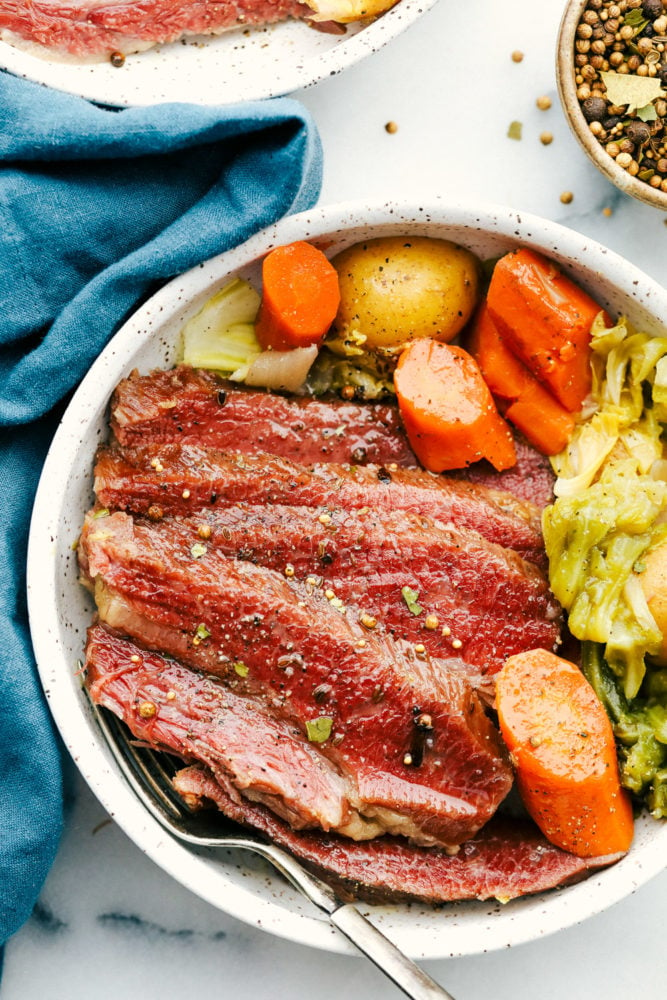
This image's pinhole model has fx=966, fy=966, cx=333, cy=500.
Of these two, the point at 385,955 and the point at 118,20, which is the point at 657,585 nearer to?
the point at 385,955

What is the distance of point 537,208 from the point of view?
331cm

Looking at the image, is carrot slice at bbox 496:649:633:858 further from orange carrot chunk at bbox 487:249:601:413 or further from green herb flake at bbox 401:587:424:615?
orange carrot chunk at bbox 487:249:601:413

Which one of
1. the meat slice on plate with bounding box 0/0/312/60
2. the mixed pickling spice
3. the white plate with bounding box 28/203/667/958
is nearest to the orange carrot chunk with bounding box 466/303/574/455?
the white plate with bounding box 28/203/667/958

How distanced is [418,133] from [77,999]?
3146mm

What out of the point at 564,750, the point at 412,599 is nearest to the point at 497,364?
the point at 412,599

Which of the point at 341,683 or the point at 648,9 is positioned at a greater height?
the point at 648,9

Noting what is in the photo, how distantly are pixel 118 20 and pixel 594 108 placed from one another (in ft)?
5.23

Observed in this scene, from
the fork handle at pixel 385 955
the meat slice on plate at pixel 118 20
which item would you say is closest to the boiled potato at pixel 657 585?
the fork handle at pixel 385 955

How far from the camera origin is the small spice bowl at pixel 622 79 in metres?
3.08

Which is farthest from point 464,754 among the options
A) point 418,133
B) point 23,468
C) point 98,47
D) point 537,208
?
point 98,47

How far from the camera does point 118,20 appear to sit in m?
3.21

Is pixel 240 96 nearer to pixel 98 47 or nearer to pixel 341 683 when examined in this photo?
pixel 98 47

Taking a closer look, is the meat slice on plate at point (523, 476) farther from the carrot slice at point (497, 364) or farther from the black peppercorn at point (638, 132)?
the black peppercorn at point (638, 132)

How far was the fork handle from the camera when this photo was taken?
8.00 feet
